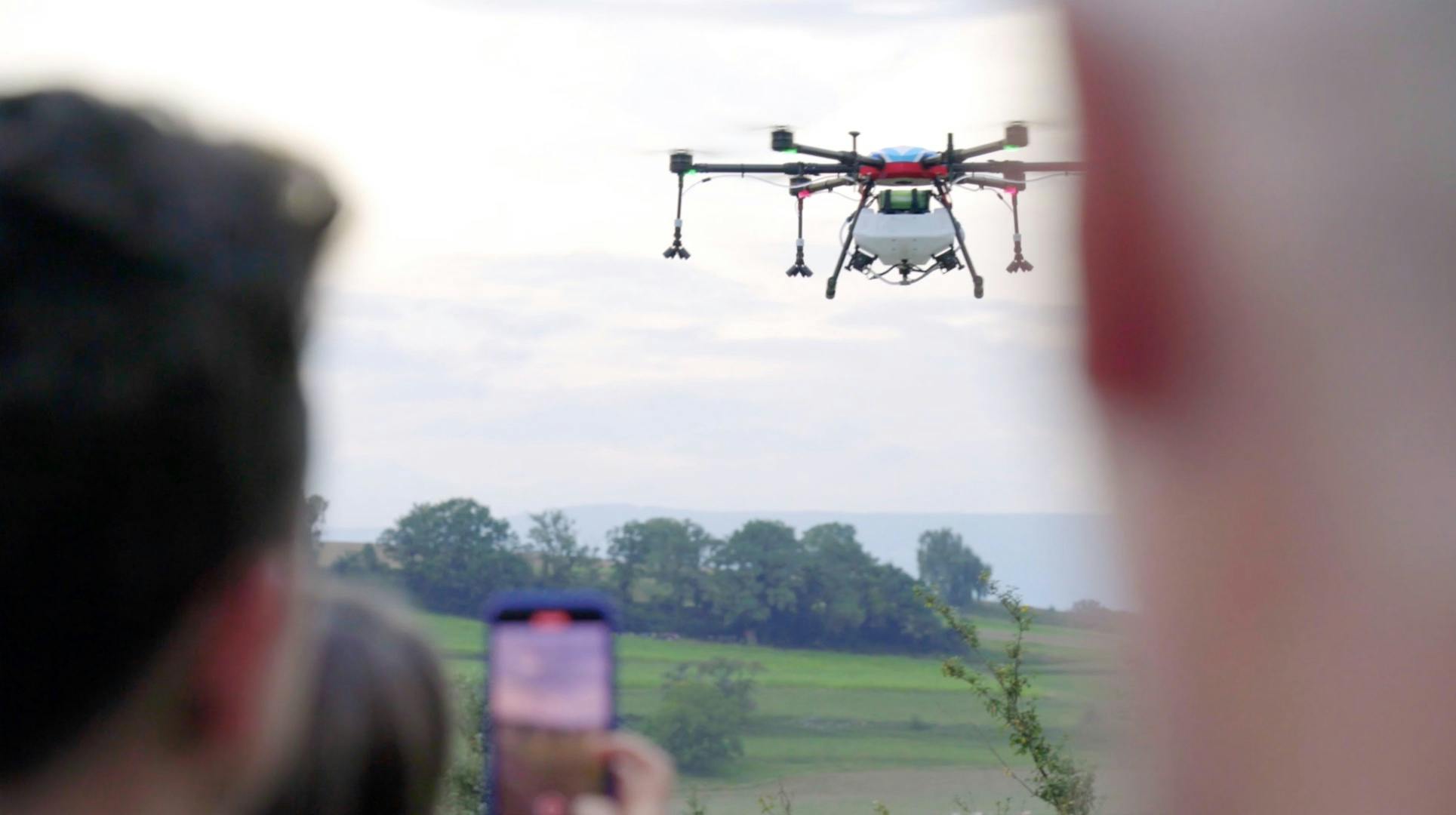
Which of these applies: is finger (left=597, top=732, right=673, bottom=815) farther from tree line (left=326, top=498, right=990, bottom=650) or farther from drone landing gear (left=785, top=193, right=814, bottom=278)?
drone landing gear (left=785, top=193, right=814, bottom=278)

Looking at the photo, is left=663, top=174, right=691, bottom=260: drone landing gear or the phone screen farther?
left=663, top=174, right=691, bottom=260: drone landing gear

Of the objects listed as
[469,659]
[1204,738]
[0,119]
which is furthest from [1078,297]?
[469,659]

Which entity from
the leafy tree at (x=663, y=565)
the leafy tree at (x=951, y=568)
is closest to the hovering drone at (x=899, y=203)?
the leafy tree at (x=951, y=568)

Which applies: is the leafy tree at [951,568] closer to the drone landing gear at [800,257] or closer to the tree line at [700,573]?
the tree line at [700,573]

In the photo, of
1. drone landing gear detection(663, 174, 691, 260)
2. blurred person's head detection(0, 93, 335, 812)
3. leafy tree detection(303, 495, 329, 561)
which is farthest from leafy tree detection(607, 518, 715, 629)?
drone landing gear detection(663, 174, 691, 260)

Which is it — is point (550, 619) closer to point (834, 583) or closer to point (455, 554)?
point (455, 554)

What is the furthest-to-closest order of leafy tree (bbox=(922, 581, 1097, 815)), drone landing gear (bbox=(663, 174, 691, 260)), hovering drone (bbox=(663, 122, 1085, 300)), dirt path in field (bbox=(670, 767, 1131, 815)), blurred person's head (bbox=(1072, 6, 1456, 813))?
hovering drone (bbox=(663, 122, 1085, 300)), drone landing gear (bbox=(663, 174, 691, 260)), dirt path in field (bbox=(670, 767, 1131, 815)), leafy tree (bbox=(922, 581, 1097, 815)), blurred person's head (bbox=(1072, 6, 1456, 813))

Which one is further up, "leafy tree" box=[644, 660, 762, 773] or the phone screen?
the phone screen
